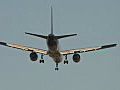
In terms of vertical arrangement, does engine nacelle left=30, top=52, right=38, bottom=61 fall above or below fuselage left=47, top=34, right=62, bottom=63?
below

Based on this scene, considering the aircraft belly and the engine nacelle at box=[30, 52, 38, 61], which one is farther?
the engine nacelle at box=[30, 52, 38, 61]

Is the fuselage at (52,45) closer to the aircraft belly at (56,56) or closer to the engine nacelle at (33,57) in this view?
the aircraft belly at (56,56)

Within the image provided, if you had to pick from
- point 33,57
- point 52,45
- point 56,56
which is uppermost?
point 52,45

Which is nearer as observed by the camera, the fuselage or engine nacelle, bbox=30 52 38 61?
the fuselage

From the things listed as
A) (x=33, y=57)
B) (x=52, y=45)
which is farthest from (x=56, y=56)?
(x=52, y=45)

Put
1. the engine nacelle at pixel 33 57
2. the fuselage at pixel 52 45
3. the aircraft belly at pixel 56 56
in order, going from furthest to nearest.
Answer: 1. the engine nacelle at pixel 33 57
2. the aircraft belly at pixel 56 56
3. the fuselage at pixel 52 45

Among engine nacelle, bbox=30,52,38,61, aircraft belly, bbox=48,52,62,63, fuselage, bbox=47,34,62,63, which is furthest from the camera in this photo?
engine nacelle, bbox=30,52,38,61

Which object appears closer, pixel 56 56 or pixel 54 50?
pixel 54 50

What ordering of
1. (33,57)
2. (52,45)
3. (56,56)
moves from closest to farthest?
(52,45) → (33,57) → (56,56)

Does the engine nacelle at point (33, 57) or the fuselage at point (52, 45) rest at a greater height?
the fuselage at point (52, 45)

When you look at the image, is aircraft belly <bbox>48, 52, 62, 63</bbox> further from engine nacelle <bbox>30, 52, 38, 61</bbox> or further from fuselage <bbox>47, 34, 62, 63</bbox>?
engine nacelle <bbox>30, 52, 38, 61</bbox>

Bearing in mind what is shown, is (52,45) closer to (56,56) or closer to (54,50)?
(54,50)

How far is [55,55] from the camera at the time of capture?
81.8 meters

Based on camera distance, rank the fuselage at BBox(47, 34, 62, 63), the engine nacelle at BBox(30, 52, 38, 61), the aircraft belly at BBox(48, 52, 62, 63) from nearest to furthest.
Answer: the fuselage at BBox(47, 34, 62, 63) → the aircraft belly at BBox(48, 52, 62, 63) → the engine nacelle at BBox(30, 52, 38, 61)
